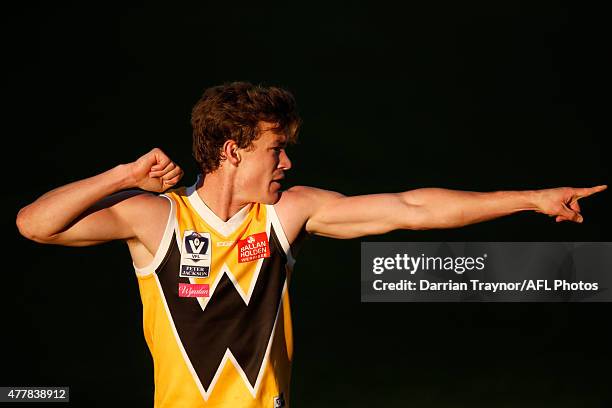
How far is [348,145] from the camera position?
526 centimetres

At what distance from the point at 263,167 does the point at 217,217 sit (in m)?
0.20

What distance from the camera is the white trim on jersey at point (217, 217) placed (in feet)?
8.38

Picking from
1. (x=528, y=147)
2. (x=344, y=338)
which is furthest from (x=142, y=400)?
(x=528, y=147)

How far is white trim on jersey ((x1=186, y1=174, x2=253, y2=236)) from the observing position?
255cm

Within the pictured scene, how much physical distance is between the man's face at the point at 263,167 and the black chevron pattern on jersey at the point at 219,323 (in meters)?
0.21

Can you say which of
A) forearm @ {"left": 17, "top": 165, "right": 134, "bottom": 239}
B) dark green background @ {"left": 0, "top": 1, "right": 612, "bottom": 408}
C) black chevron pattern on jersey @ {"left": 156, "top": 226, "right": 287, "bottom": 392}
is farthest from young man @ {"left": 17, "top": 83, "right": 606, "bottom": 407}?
dark green background @ {"left": 0, "top": 1, "right": 612, "bottom": 408}

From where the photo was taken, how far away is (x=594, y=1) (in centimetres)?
534

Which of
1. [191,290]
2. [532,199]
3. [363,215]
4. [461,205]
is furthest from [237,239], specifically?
[532,199]

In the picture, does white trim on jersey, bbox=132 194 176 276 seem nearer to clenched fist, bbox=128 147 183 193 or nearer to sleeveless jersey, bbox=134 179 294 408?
sleeveless jersey, bbox=134 179 294 408

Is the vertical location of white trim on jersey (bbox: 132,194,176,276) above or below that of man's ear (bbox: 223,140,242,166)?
below

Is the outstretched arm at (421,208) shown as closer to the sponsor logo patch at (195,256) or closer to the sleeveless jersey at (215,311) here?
the sleeveless jersey at (215,311)

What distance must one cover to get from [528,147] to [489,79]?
47 centimetres

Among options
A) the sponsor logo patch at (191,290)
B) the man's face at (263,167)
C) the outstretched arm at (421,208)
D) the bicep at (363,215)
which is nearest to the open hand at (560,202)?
the outstretched arm at (421,208)

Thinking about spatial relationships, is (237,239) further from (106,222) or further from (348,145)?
(348,145)
